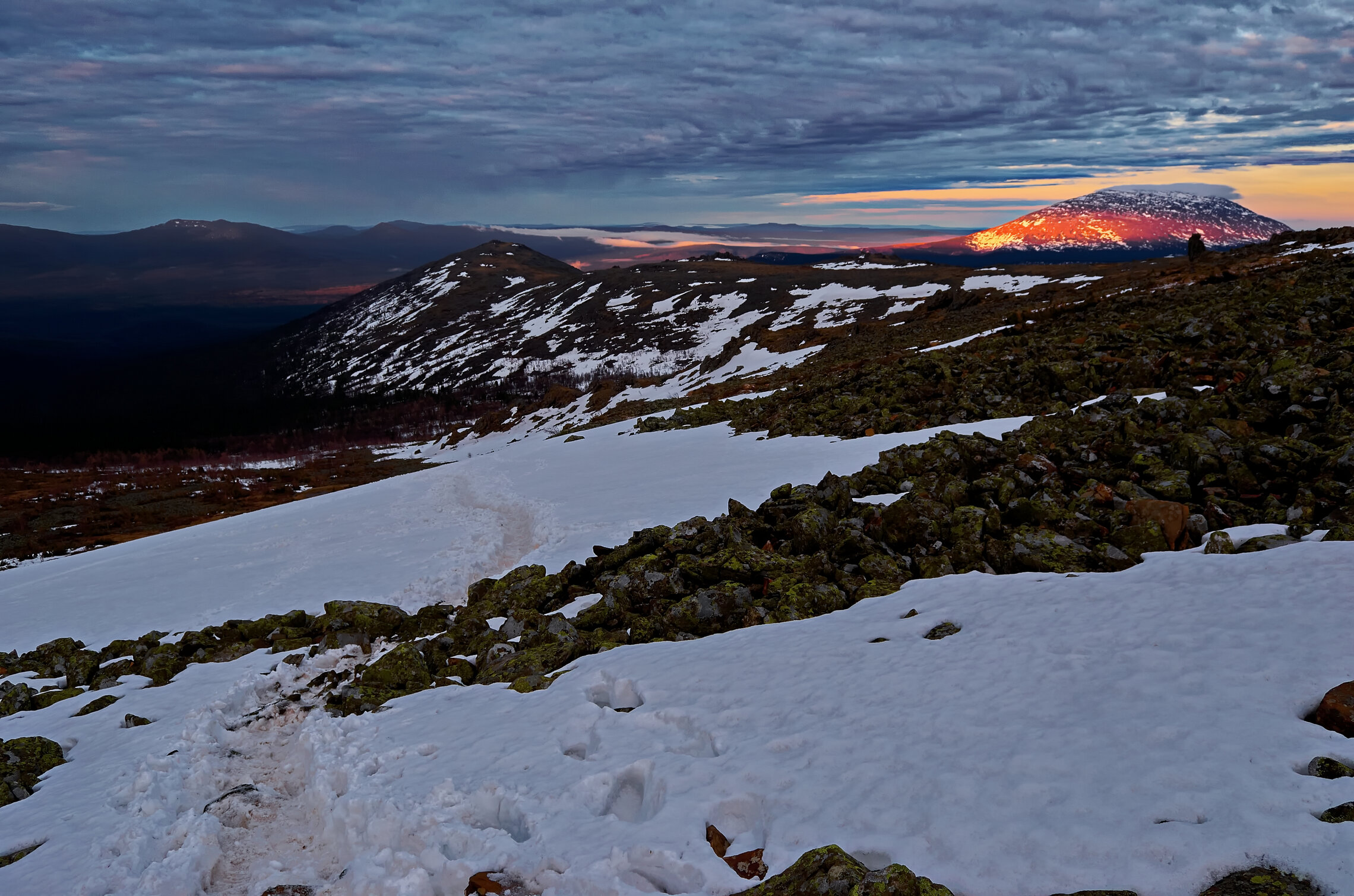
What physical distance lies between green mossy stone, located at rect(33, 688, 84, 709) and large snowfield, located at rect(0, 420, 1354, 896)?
1135 mm

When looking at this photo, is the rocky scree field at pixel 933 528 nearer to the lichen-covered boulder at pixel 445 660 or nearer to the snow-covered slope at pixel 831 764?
the lichen-covered boulder at pixel 445 660

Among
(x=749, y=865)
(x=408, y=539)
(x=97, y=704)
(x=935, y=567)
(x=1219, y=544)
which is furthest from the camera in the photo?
(x=408, y=539)

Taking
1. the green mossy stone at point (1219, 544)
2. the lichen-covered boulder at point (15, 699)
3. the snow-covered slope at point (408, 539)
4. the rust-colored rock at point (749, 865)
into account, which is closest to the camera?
the rust-colored rock at point (749, 865)

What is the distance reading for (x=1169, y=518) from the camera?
1205cm

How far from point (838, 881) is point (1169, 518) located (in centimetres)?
1003

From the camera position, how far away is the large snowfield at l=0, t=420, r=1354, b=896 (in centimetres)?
595

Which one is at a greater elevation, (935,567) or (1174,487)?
(1174,487)

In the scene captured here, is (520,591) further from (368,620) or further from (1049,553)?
(1049,553)

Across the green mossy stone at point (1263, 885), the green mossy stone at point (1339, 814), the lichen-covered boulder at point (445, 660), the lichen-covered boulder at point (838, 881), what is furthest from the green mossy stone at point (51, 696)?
the green mossy stone at point (1339, 814)

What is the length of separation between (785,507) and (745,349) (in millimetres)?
68496

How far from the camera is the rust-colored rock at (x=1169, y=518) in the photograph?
11859 millimetres

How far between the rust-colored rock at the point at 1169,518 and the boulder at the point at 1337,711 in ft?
18.9

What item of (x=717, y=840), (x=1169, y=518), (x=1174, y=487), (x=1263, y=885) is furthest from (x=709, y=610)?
(x=1174, y=487)

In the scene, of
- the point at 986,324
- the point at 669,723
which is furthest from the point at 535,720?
the point at 986,324
